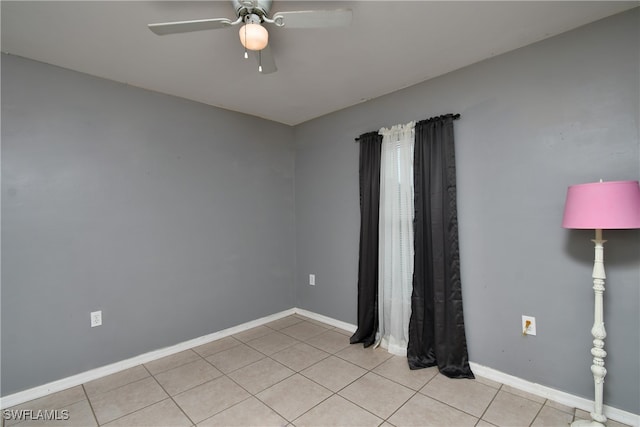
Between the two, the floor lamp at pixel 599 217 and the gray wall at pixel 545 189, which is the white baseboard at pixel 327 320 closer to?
the gray wall at pixel 545 189

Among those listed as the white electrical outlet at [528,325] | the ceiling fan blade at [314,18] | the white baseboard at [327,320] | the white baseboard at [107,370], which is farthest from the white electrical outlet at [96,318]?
the white electrical outlet at [528,325]

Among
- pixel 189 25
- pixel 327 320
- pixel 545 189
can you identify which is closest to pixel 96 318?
pixel 327 320

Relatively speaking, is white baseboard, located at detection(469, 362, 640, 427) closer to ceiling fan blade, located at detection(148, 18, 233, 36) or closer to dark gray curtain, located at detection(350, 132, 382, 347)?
dark gray curtain, located at detection(350, 132, 382, 347)

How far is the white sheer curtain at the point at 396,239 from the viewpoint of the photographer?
2.63 m

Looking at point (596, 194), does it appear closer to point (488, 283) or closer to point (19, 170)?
point (488, 283)

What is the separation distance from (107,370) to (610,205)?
3.50 meters

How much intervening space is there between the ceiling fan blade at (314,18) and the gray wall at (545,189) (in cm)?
139

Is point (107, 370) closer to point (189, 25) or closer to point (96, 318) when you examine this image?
point (96, 318)

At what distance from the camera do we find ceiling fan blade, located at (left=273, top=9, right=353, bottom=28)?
1.37m

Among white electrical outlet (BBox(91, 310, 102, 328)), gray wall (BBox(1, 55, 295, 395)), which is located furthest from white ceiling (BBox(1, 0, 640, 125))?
white electrical outlet (BBox(91, 310, 102, 328))

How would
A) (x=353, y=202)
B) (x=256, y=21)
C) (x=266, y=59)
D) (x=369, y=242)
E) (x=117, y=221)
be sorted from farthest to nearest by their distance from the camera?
1. (x=353, y=202)
2. (x=369, y=242)
3. (x=117, y=221)
4. (x=266, y=59)
5. (x=256, y=21)

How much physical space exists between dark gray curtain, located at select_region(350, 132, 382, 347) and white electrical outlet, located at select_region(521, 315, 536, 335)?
1.19m

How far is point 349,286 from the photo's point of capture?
10.5ft

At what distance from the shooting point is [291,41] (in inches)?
76.2
